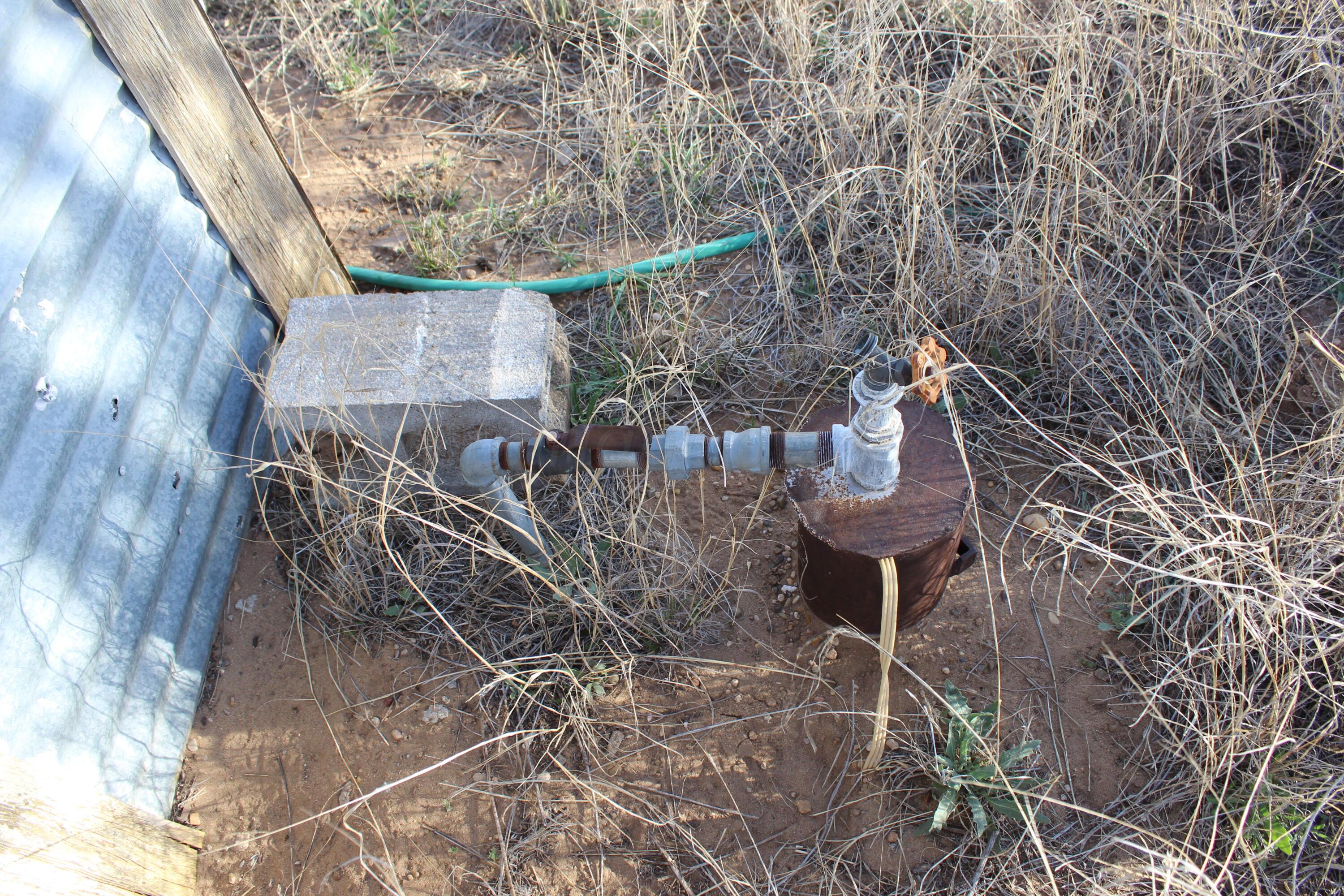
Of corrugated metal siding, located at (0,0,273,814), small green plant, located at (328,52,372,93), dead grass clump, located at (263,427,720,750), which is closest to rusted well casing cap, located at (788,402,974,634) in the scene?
dead grass clump, located at (263,427,720,750)

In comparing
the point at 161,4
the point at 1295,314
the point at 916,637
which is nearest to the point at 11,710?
the point at 161,4

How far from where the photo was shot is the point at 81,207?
2.10 metres

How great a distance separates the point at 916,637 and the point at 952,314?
114 centimetres

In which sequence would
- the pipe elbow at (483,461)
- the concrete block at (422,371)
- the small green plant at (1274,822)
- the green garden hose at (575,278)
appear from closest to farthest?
the small green plant at (1274,822), the pipe elbow at (483,461), the concrete block at (422,371), the green garden hose at (575,278)

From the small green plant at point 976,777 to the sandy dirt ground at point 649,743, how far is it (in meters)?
0.10

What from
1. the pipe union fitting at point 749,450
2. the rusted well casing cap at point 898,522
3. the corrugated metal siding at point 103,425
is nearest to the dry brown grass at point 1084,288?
the rusted well casing cap at point 898,522

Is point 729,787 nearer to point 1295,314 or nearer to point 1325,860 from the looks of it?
point 1325,860

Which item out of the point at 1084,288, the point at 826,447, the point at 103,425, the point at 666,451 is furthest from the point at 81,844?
the point at 1084,288

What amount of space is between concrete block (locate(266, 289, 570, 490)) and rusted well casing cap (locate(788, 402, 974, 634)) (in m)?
0.85

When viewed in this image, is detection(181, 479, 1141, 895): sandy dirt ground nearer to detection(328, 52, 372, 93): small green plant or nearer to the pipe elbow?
the pipe elbow

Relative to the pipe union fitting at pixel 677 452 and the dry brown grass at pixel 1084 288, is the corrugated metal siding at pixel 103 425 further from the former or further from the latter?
the pipe union fitting at pixel 677 452

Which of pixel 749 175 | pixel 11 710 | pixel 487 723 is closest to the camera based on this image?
pixel 11 710

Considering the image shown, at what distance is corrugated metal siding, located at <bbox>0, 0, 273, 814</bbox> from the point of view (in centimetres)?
189

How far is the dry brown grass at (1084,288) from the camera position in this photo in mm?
1969
